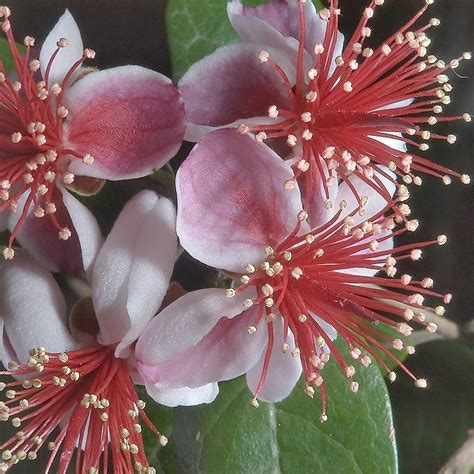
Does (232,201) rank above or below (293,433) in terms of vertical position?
above

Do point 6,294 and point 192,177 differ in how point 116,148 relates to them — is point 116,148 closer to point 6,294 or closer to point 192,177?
point 192,177

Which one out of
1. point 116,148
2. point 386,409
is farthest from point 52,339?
point 386,409

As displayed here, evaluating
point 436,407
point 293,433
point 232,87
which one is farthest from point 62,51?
point 436,407

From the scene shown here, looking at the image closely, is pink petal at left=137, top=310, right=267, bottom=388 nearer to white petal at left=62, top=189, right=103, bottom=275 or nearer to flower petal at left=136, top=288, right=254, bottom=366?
flower petal at left=136, top=288, right=254, bottom=366

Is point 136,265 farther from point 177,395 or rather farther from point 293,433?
point 293,433

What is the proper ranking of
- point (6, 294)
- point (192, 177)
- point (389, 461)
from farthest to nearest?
point (389, 461)
point (6, 294)
point (192, 177)
